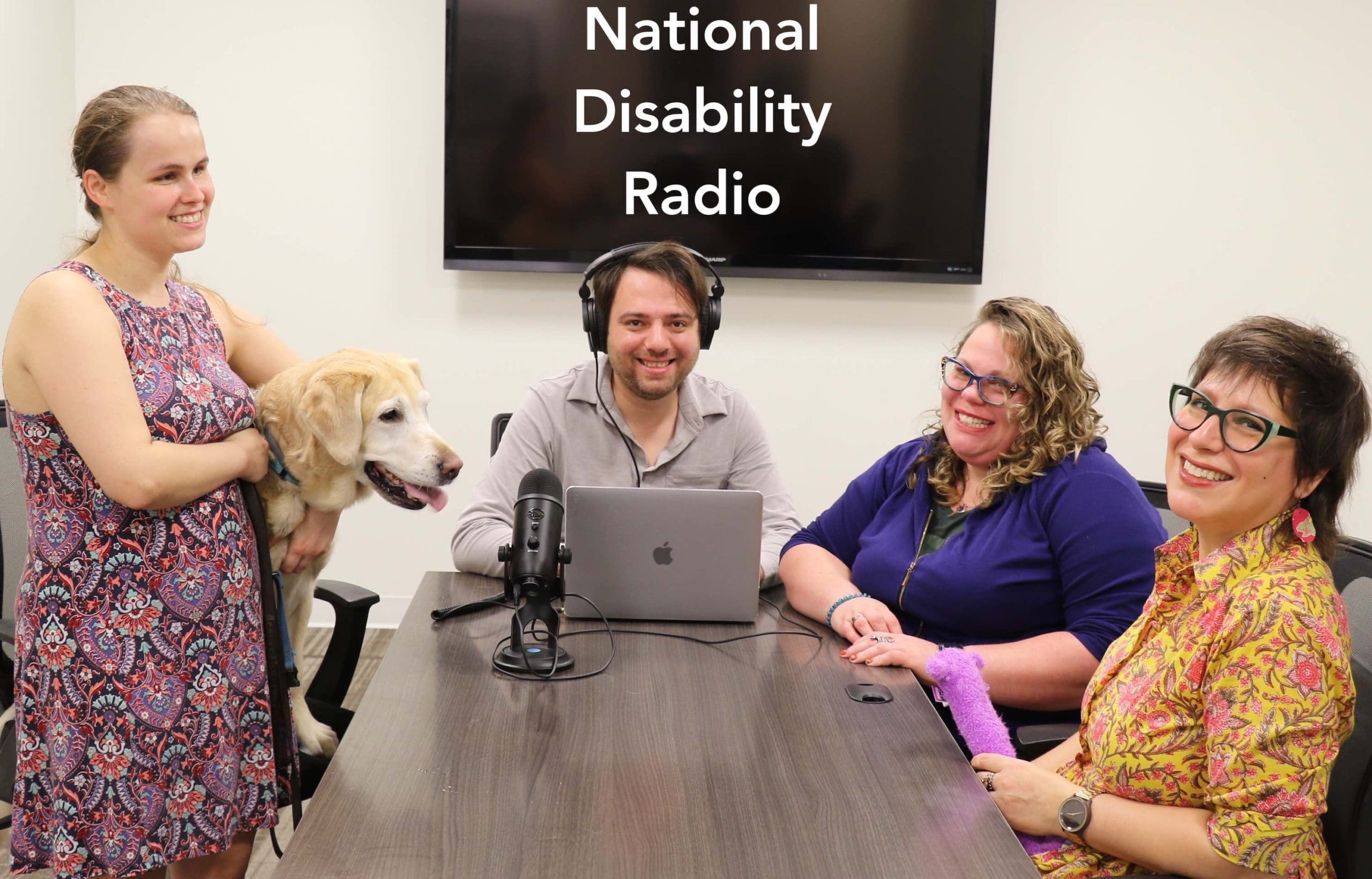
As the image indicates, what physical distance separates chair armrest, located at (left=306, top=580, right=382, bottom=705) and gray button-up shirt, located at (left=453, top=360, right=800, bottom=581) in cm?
27

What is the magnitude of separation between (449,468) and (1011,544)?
37.5 inches

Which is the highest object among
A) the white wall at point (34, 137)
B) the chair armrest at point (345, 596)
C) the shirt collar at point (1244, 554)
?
the white wall at point (34, 137)

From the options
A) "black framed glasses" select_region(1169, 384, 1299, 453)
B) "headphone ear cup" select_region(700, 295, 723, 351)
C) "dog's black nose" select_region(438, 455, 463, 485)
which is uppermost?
"headphone ear cup" select_region(700, 295, 723, 351)

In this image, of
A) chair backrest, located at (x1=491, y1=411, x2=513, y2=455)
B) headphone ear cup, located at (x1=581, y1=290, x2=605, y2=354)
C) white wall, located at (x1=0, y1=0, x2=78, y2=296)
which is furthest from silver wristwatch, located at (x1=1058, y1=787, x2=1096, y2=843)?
white wall, located at (x1=0, y1=0, x2=78, y2=296)

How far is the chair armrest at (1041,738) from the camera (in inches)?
62.1

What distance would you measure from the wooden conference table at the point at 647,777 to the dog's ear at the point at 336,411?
0.36 m

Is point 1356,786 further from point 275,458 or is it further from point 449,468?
point 275,458

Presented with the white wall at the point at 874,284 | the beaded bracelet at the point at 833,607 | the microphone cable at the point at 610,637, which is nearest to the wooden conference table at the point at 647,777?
the microphone cable at the point at 610,637

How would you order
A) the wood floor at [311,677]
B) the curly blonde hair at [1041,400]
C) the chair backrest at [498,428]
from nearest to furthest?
the curly blonde hair at [1041,400]
the wood floor at [311,677]
the chair backrest at [498,428]

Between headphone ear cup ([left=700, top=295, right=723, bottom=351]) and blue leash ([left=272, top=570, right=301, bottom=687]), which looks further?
headphone ear cup ([left=700, top=295, right=723, bottom=351])

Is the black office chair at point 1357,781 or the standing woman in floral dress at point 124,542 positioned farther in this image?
the standing woman in floral dress at point 124,542

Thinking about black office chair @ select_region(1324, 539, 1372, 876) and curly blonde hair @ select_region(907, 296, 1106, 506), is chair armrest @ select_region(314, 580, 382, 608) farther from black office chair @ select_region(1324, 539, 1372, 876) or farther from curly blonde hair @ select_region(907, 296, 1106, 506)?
black office chair @ select_region(1324, 539, 1372, 876)

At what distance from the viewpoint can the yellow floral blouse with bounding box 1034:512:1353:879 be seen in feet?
3.77

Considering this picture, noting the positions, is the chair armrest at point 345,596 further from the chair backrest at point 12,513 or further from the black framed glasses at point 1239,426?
the black framed glasses at point 1239,426
